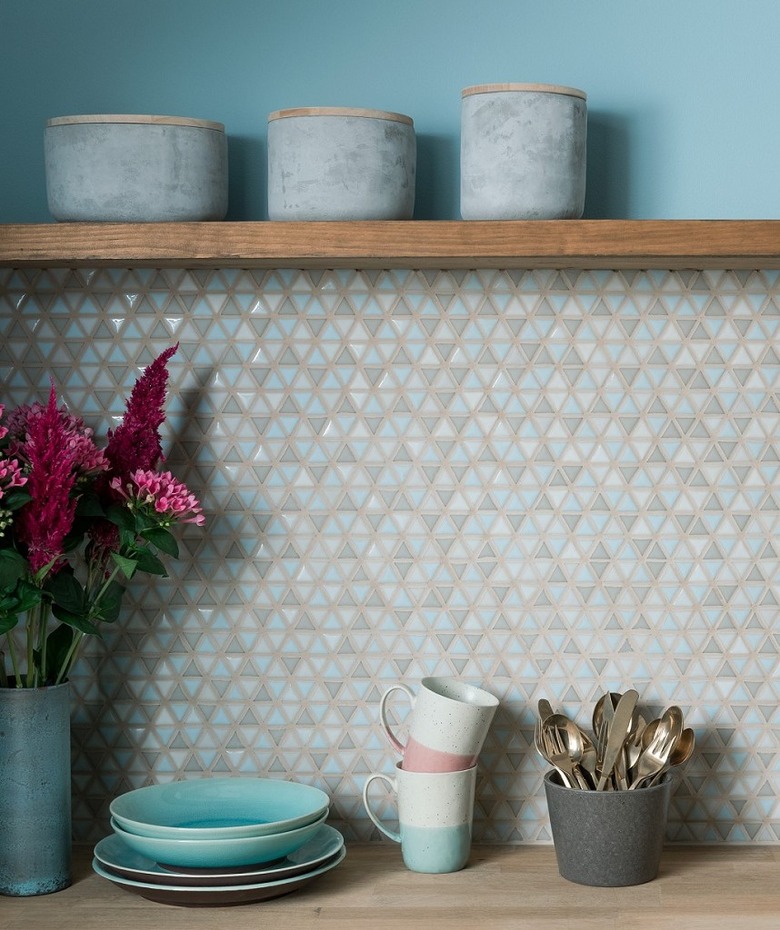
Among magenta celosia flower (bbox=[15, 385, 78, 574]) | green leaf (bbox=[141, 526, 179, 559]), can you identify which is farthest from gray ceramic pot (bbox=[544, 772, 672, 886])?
magenta celosia flower (bbox=[15, 385, 78, 574])

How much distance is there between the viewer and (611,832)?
4.11 ft

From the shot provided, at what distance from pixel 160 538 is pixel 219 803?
0.34 m

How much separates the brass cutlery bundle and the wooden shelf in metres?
0.51

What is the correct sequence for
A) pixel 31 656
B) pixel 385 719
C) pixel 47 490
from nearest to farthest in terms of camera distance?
pixel 47 490 < pixel 31 656 < pixel 385 719

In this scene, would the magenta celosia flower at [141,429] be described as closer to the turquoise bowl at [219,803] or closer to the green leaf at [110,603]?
the green leaf at [110,603]

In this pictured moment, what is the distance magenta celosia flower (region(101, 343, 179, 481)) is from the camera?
1283 mm

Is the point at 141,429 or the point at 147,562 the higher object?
the point at 141,429

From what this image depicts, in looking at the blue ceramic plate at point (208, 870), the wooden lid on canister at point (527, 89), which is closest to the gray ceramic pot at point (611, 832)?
the blue ceramic plate at point (208, 870)

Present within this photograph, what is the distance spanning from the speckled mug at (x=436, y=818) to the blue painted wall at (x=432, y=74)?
657 millimetres

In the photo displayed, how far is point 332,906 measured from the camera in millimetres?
1227

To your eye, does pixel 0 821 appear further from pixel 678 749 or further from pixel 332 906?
pixel 678 749

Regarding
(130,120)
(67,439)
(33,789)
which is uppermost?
(130,120)

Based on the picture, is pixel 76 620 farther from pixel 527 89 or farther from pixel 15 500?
pixel 527 89

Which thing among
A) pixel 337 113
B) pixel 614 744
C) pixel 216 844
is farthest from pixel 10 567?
pixel 614 744
